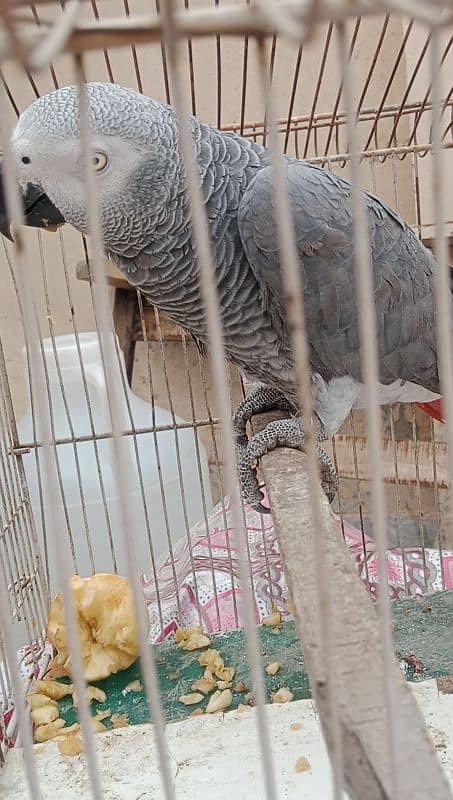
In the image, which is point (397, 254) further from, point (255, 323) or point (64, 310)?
point (64, 310)

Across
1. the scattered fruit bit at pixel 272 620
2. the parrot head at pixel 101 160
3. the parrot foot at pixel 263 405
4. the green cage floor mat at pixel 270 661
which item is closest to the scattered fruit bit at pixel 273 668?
the green cage floor mat at pixel 270 661

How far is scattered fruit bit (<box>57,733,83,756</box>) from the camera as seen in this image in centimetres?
82

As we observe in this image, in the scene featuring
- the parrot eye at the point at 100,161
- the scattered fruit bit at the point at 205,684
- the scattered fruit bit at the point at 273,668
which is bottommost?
the scattered fruit bit at the point at 205,684

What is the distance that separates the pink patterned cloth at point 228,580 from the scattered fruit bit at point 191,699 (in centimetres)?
20

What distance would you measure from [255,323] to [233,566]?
1.80 feet

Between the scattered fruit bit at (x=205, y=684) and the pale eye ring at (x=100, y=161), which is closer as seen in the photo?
the pale eye ring at (x=100, y=161)

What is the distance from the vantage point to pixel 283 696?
2.95 ft

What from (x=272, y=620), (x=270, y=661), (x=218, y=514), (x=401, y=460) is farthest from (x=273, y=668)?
(x=401, y=460)

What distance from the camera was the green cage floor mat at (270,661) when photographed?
93 cm

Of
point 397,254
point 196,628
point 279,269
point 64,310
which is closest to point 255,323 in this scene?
point 279,269

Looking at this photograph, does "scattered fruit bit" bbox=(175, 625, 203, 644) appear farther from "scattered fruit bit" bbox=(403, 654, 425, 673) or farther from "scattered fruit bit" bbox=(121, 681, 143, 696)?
"scattered fruit bit" bbox=(403, 654, 425, 673)

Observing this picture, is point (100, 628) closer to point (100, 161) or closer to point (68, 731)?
point (68, 731)

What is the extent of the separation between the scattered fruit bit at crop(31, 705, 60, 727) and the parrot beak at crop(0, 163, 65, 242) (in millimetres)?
643

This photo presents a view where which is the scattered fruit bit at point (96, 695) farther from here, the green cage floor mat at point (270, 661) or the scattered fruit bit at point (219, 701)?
the scattered fruit bit at point (219, 701)
